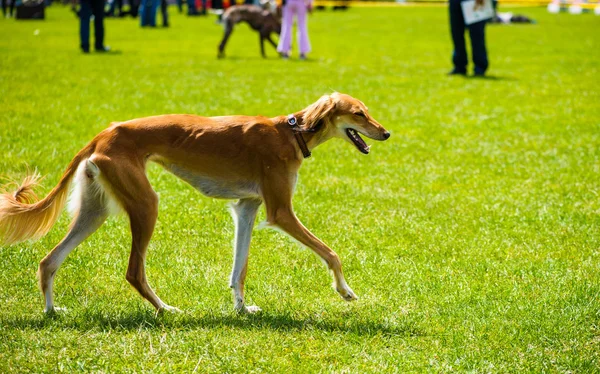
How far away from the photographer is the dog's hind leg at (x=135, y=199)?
16.4ft

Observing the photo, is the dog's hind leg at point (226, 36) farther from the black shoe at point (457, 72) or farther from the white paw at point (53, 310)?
the white paw at point (53, 310)

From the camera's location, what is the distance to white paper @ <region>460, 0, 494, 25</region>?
55.2ft

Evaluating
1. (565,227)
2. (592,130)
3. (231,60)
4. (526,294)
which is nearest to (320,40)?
(231,60)

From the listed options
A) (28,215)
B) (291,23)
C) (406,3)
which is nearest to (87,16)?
(291,23)

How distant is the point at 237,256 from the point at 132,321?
88 centimetres

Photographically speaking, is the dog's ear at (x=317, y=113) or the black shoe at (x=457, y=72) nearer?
the dog's ear at (x=317, y=113)

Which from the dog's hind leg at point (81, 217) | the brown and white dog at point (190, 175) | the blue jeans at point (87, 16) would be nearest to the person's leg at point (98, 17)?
the blue jeans at point (87, 16)

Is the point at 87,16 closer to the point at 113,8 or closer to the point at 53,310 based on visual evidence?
the point at 53,310

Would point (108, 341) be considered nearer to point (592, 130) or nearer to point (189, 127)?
point (189, 127)

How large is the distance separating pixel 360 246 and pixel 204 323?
7.09ft

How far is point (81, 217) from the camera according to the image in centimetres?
525

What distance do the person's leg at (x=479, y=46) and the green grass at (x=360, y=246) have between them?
1.24 meters

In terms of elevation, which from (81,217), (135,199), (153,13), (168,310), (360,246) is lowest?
(360,246)

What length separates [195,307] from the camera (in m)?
5.46
